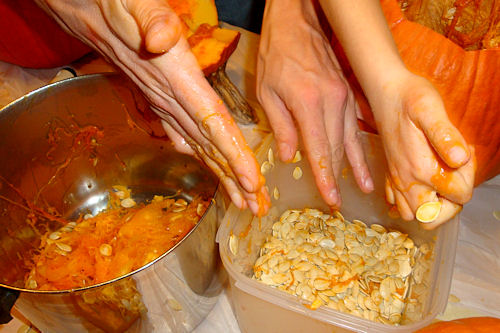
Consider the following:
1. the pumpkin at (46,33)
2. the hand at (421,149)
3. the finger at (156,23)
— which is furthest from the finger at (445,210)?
the pumpkin at (46,33)

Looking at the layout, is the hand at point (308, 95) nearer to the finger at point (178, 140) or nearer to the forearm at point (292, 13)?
the forearm at point (292, 13)

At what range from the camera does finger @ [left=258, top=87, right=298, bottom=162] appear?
67 cm

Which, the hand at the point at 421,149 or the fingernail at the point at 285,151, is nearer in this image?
the hand at the point at 421,149

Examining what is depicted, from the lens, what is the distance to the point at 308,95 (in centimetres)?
64

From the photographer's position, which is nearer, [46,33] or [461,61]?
[461,61]

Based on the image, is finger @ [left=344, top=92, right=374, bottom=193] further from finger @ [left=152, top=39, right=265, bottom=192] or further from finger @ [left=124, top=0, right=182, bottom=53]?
finger @ [left=124, top=0, right=182, bottom=53]

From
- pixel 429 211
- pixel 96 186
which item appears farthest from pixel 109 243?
pixel 429 211

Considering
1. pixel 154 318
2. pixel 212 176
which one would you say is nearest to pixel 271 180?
pixel 212 176

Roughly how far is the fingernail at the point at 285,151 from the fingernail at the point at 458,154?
0.97 feet

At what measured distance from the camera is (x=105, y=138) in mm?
856

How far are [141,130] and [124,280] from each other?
0.37 meters

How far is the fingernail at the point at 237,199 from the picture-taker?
1.97 feet

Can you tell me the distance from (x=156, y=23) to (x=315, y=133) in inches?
11.4

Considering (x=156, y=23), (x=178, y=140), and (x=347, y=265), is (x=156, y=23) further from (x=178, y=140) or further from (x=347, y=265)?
(x=347, y=265)
